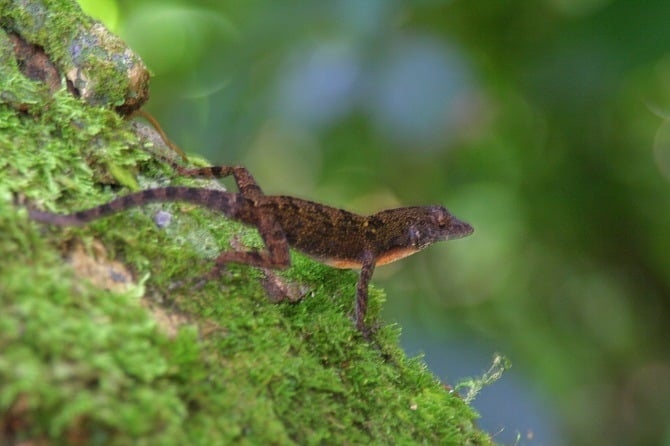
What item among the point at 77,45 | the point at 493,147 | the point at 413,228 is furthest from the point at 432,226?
the point at 77,45

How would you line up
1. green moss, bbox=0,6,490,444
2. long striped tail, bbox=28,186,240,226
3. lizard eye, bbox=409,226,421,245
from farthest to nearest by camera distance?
lizard eye, bbox=409,226,421,245, long striped tail, bbox=28,186,240,226, green moss, bbox=0,6,490,444

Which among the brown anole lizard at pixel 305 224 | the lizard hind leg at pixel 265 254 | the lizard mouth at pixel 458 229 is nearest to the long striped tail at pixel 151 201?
the brown anole lizard at pixel 305 224

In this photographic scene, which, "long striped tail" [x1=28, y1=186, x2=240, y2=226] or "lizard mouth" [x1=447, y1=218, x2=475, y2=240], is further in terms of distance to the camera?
"lizard mouth" [x1=447, y1=218, x2=475, y2=240]

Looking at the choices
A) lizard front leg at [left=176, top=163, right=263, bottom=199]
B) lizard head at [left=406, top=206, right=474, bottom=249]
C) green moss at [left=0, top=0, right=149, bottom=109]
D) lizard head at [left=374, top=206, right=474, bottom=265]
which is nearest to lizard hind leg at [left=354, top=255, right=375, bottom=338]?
lizard head at [left=374, top=206, right=474, bottom=265]

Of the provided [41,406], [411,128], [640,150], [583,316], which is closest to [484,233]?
[583,316]

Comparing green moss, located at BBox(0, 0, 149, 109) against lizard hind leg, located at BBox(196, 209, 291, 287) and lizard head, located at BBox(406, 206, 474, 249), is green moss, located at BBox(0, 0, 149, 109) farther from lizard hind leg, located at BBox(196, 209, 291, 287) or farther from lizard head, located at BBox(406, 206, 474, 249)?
lizard head, located at BBox(406, 206, 474, 249)

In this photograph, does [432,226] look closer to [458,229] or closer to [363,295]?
[458,229]
